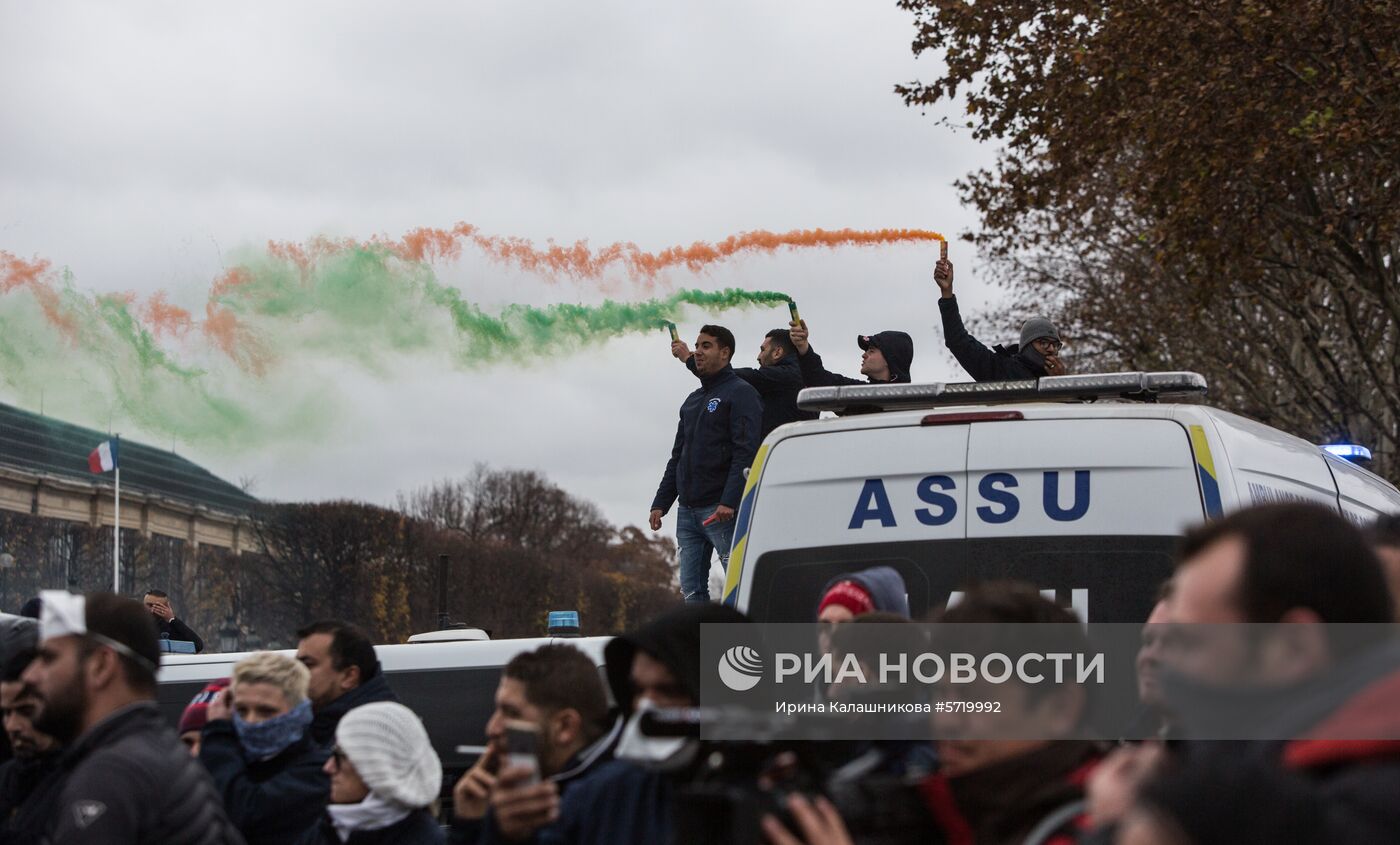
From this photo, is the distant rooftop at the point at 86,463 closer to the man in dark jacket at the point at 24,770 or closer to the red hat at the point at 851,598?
the man in dark jacket at the point at 24,770

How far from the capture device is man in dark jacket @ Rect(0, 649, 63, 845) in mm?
4137

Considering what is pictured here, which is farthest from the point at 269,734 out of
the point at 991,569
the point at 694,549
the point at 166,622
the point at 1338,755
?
the point at 166,622

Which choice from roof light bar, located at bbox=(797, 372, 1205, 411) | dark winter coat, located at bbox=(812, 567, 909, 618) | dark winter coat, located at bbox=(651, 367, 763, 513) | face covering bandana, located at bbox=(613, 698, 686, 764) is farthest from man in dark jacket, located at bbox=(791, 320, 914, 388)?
face covering bandana, located at bbox=(613, 698, 686, 764)

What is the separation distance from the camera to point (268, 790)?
18.1 ft

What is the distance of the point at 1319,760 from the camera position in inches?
79.3

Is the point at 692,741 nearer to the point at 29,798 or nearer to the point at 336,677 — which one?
the point at 29,798

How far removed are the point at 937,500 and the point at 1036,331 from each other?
323 cm

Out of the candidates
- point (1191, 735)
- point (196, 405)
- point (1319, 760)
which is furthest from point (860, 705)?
point (196, 405)

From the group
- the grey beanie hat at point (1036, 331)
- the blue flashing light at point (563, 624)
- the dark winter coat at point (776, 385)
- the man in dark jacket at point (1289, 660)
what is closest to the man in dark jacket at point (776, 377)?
the dark winter coat at point (776, 385)

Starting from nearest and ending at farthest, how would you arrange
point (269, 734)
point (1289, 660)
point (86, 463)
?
1. point (1289, 660)
2. point (269, 734)
3. point (86, 463)

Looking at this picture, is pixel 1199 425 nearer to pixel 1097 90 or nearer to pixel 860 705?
pixel 860 705

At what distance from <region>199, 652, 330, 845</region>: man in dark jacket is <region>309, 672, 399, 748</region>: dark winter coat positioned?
32cm

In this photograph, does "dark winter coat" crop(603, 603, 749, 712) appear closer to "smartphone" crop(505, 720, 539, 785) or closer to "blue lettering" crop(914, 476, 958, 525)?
"smartphone" crop(505, 720, 539, 785)

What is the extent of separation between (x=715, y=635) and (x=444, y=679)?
506 cm
